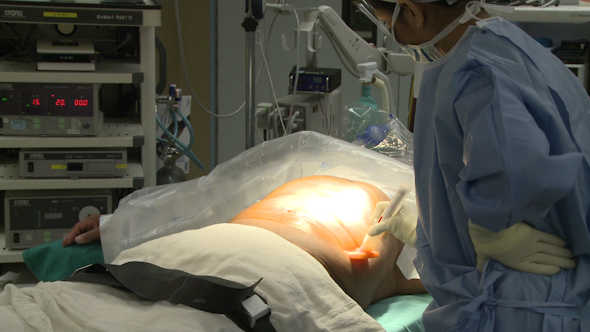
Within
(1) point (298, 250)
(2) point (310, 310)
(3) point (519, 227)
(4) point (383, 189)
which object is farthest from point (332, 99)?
(3) point (519, 227)

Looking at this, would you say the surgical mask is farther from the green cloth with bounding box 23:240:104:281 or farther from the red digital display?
the red digital display

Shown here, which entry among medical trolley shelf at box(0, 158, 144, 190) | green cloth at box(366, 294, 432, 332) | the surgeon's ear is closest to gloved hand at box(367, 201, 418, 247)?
green cloth at box(366, 294, 432, 332)

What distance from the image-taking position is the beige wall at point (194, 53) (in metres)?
3.49

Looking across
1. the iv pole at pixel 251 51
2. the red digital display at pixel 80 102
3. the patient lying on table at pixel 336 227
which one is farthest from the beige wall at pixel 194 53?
the patient lying on table at pixel 336 227

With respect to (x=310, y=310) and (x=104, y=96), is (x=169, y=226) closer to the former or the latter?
(x=310, y=310)

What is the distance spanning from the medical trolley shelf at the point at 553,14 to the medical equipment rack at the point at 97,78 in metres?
1.42

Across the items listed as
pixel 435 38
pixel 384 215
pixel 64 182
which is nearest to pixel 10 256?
pixel 64 182

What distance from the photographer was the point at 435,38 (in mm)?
1027

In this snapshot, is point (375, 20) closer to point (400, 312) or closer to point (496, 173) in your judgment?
point (496, 173)

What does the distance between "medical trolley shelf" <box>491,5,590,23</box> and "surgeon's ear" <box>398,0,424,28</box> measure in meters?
1.47

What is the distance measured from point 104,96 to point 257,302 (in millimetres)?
1696

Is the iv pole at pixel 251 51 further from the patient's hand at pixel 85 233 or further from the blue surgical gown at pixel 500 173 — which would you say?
the blue surgical gown at pixel 500 173

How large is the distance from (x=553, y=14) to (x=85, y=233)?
1.98 m

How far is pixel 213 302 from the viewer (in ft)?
3.54
